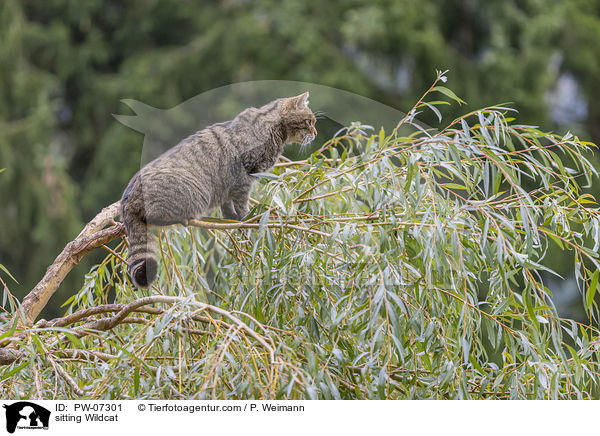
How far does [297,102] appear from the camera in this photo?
1453 millimetres

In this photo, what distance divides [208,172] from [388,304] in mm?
537

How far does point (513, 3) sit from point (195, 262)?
2701 mm

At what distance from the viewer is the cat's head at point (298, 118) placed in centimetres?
→ 146

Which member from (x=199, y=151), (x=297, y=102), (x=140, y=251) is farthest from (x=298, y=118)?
(x=140, y=251)

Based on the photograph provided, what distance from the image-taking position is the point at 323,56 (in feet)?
10.2

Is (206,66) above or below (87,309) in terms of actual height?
above

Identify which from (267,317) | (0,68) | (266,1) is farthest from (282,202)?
(0,68)

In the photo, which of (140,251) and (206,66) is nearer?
(140,251)

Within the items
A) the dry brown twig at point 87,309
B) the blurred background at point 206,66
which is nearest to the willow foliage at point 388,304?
the dry brown twig at point 87,309
